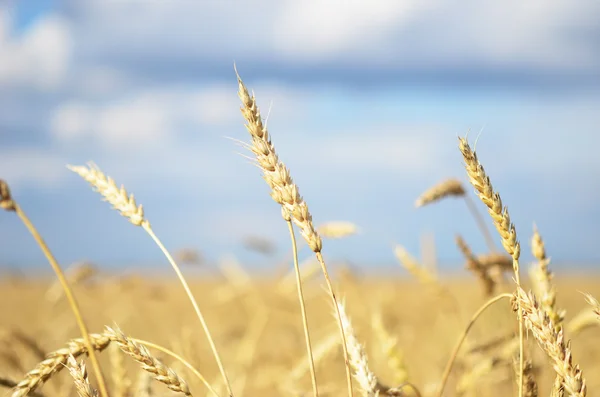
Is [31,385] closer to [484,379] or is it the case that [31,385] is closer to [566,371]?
[566,371]

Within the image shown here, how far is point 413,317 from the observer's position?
45.4 feet

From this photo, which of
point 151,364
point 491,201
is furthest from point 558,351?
point 151,364

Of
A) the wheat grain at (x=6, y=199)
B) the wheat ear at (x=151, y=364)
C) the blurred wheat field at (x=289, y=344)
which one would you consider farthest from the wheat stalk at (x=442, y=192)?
the wheat grain at (x=6, y=199)

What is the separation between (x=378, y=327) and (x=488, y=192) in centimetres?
97

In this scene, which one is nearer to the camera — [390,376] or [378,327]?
[378,327]

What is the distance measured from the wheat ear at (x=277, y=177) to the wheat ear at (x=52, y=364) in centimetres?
44

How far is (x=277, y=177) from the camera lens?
1.19 metres

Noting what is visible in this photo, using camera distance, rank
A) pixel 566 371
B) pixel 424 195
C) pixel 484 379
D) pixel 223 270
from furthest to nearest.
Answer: pixel 223 270, pixel 484 379, pixel 424 195, pixel 566 371

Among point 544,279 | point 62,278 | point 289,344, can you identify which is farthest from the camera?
point 289,344

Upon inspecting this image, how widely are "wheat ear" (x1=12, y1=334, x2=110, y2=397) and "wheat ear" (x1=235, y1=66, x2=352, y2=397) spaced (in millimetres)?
445

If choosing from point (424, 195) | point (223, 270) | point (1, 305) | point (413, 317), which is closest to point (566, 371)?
point (424, 195)

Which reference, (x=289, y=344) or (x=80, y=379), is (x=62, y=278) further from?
(x=289, y=344)

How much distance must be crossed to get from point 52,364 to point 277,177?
2.00 feet

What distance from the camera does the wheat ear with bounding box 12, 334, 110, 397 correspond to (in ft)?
3.94
